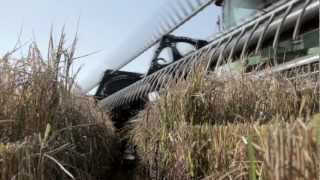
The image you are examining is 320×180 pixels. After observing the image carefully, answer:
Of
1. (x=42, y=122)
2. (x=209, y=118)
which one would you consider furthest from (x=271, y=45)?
(x=42, y=122)

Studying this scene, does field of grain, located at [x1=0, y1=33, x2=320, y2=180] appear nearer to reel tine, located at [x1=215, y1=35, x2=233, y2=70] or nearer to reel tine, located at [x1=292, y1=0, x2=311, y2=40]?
reel tine, located at [x1=292, y1=0, x2=311, y2=40]

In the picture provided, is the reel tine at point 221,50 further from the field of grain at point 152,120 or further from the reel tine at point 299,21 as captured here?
the reel tine at point 299,21

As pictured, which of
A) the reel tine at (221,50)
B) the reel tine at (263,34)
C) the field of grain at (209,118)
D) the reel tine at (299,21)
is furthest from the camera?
the reel tine at (221,50)

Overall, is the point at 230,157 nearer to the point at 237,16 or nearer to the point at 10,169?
the point at 10,169

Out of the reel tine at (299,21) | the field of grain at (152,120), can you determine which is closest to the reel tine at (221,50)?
the field of grain at (152,120)

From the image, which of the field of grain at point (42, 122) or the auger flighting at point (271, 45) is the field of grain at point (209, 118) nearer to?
the auger flighting at point (271, 45)

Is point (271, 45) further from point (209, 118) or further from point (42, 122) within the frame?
point (42, 122)

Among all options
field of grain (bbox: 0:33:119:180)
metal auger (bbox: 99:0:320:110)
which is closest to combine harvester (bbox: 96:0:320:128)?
metal auger (bbox: 99:0:320:110)

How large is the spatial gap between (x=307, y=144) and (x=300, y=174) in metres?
Result: 0.08

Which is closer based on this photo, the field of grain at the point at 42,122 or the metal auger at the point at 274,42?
the field of grain at the point at 42,122

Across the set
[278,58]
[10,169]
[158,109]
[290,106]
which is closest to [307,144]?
[10,169]

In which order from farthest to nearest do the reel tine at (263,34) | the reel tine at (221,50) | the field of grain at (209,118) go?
the reel tine at (221,50) → the reel tine at (263,34) → the field of grain at (209,118)

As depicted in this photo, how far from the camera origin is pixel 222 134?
3.04 metres

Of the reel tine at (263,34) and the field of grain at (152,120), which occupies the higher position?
the reel tine at (263,34)
